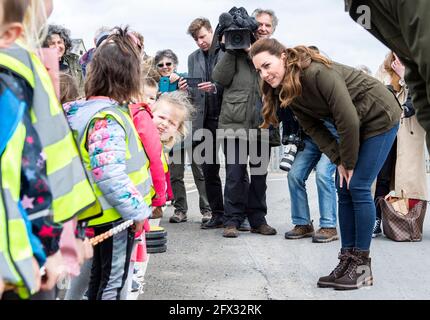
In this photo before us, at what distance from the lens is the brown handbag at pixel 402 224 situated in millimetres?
5633

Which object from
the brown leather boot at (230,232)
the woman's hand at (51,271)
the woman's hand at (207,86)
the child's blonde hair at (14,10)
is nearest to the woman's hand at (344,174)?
the brown leather boot at (230,232)

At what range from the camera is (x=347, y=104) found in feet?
12.6

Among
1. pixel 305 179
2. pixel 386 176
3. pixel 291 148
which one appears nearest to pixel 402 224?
pixel 386 176

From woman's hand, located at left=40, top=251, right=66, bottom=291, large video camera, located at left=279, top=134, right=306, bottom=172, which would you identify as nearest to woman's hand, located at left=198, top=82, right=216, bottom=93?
large video camera, located at left=279, top=134, right=306, bottom=172

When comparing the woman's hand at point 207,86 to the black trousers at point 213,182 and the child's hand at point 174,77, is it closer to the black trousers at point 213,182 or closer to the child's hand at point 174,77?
the child's hand at point 174,77

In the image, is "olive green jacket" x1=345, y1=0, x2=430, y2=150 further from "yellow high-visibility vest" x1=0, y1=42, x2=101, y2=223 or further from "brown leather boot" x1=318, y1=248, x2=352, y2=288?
"brown leather boot" x1=318, y1=248, x2=352, y2=288

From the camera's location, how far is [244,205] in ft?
19.7

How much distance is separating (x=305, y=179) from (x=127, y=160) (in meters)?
3.21

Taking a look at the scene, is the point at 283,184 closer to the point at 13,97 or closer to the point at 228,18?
the point at 228,18

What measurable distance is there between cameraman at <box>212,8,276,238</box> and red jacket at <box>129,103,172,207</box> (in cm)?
251

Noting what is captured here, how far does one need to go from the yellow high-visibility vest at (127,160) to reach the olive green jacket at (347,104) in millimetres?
1387

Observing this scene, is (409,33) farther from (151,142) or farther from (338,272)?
(338,272)

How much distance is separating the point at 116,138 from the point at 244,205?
136 inches
